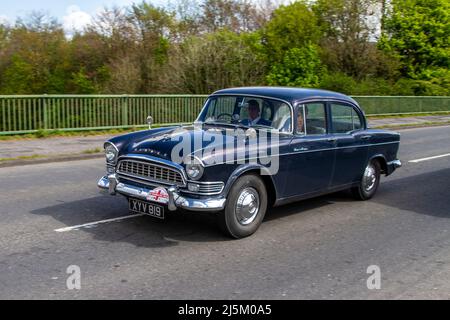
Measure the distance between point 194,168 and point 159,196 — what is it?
0.52m

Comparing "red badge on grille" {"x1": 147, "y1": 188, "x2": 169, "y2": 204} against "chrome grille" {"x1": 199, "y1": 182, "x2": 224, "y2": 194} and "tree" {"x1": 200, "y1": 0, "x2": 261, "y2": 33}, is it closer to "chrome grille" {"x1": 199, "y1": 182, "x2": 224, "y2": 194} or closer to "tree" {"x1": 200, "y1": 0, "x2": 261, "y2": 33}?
"chrome grille" {"x1": 199, "y1": 182, "x2": 224, "y2": 194}

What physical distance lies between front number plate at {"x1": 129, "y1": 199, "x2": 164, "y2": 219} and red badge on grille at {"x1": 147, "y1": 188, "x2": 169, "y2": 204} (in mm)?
97

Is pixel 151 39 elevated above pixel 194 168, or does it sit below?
above

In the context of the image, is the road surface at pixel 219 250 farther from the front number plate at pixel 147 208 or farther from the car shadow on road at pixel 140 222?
the front number plate at pixel 147 208

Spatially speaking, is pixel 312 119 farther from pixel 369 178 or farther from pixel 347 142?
pixel 369 178

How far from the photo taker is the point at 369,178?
8.33 meters

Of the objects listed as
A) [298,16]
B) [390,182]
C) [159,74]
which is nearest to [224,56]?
[159,74]

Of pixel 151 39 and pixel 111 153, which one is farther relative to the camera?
pixel 151 39

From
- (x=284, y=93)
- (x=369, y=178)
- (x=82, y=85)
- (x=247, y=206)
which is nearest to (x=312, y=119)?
(x=284, y=93)

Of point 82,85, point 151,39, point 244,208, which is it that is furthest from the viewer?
point 151,39

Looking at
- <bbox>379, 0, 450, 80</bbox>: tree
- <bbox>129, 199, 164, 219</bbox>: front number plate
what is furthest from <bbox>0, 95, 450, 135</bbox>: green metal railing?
<bbox>379, 0, 450, 80</bbox>: tree
